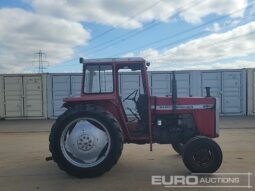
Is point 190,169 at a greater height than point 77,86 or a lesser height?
lesser

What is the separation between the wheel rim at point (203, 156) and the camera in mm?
8133

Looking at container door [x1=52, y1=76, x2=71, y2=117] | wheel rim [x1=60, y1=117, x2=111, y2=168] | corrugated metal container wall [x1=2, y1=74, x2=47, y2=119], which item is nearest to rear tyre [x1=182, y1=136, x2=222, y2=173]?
wheel rim [x1=60, y1=117, x2=111, y2=168]

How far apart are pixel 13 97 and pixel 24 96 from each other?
0.59 m

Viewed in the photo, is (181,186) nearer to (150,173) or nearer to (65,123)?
(150,173)

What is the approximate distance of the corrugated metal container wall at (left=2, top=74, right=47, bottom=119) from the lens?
22672 mm

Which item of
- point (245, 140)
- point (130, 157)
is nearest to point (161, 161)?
point (130, 157)

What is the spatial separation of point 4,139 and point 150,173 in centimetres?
834

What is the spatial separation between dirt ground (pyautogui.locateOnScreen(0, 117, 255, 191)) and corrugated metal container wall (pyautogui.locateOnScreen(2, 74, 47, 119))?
7.91 meters

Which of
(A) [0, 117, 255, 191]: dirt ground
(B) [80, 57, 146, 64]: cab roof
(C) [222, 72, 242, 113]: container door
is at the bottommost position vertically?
(A) [0, 117, 255, 191]: dirt ground

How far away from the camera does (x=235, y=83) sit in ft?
72.9

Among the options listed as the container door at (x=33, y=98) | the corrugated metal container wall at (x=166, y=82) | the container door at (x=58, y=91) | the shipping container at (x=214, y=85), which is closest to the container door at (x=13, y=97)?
the container door at (x=33, y=98)

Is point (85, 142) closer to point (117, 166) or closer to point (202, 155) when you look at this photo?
point (117, 166)

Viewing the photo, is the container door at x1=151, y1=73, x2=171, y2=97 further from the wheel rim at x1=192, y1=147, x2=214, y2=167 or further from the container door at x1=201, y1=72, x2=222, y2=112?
the wheel rim at x1=192, y1=147, x2=214, y2=167

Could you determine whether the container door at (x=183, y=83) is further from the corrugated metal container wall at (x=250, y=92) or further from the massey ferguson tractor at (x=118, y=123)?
the massey ferguson tractor at (x=118, y=123)
